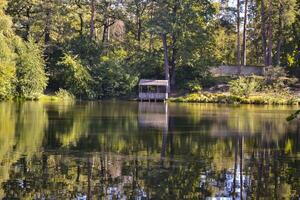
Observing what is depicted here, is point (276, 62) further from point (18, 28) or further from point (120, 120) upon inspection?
point (120, 120)

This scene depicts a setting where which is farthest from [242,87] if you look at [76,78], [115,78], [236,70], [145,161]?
[145,161]

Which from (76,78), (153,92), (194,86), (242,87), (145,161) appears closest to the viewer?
(145,161)

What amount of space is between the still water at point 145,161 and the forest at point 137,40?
113 feet

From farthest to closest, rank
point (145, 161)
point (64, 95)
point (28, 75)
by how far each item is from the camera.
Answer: point (64, 95)
point (28, 75)
point (145, 161)

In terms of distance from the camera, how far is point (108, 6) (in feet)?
232

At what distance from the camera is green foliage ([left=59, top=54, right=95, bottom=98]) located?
202 ft

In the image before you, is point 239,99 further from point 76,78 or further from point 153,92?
point 76,78

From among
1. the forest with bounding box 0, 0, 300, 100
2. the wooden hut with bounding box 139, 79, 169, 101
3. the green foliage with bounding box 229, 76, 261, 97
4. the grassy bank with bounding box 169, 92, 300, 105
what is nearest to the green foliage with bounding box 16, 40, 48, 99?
the forest with bounding box 0, 0, 300, 100

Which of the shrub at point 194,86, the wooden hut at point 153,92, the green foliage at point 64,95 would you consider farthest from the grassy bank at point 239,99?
the green foliage at point 64,95

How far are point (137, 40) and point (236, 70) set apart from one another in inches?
566

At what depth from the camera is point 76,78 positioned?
61.4m

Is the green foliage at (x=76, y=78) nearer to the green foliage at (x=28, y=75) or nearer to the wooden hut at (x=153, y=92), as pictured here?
the green foliage at (x=28, y=75)

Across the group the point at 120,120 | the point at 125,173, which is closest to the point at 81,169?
the point at 125,173

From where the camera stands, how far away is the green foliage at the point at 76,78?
61.6 m
